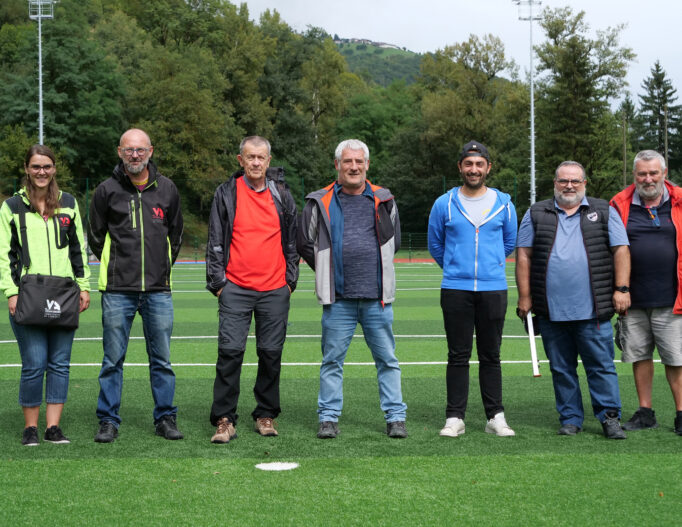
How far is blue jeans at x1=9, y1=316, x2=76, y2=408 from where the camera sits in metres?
5.35

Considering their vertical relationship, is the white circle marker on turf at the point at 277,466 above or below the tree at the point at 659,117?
below

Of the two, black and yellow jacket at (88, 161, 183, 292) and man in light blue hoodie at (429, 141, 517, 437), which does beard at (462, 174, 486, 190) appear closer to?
man in light blue hoodie at (429, 141, 517, 437)

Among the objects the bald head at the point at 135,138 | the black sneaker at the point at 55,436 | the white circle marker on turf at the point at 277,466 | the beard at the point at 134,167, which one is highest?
the bald head at the point at 135,138

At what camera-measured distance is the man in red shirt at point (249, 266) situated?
→ 555 cm

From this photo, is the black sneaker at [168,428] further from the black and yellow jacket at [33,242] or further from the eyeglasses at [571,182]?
the eyeglasses at [571,182]

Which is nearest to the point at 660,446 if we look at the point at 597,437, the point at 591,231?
the point at 597,437

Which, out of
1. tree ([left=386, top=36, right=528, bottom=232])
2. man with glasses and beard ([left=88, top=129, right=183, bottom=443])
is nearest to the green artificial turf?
man with glasses and beard ([left=88, top=129, right=183, bottom=443])

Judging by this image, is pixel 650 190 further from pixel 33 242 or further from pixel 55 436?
pixel 55 436

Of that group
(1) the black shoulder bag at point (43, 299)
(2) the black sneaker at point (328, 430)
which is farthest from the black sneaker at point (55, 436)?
(2) the black sneaker at point (328, 430)

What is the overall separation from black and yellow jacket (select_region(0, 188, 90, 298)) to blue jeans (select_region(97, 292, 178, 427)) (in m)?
0.38

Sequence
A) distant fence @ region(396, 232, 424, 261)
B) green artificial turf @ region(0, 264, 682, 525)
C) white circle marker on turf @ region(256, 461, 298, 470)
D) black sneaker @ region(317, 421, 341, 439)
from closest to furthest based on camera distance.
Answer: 1. green artificial turf @ region(0, 264, 682, 525)
2. white circle marker on turf @ region(256, 461, 298, 470)
3. black sneaker @ region(317, 421, 341, 439)
4. distant fence @ region(396, 232, 424, 261)

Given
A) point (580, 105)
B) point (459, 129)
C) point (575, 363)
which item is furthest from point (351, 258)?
point (459, 129)

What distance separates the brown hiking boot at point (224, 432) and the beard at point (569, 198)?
269cm

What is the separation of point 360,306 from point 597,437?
1.79 m
